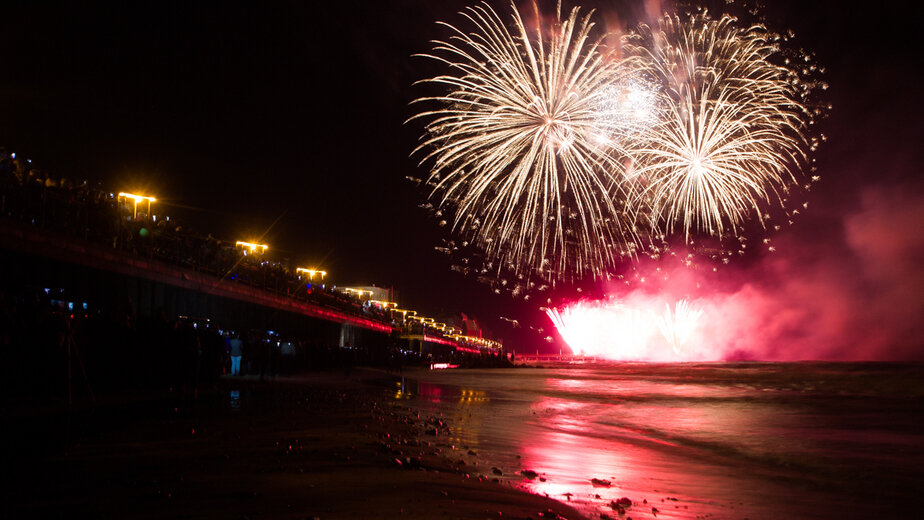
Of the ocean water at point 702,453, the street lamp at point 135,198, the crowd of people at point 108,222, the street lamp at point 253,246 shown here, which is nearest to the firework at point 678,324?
the street lamp at point 253,246

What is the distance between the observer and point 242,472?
21.5 ft

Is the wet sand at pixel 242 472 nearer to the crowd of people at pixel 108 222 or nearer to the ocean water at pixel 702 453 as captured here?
the ocean water at pixel 702 453

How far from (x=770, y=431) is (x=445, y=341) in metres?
108

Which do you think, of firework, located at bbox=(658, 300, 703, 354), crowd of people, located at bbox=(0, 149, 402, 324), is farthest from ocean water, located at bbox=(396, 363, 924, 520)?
firework, located at bbox=(658, 300, 703, 354)

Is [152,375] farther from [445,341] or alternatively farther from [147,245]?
[445,341]

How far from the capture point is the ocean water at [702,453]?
8695 mm

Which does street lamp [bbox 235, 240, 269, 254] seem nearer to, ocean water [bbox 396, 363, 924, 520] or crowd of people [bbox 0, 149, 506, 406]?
crowd of people [bbox 0, 149, 506, 406]

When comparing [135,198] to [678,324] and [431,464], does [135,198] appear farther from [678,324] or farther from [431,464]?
[678,324]

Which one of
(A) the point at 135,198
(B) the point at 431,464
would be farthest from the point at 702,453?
(A) the point at 135,198

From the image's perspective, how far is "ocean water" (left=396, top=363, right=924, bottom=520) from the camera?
8695mm

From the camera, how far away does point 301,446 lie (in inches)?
337

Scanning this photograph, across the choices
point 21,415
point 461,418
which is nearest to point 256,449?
point 21,415

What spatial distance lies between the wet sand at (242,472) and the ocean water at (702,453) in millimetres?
998

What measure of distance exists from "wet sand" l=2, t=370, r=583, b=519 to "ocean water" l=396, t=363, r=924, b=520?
39.3 inches
